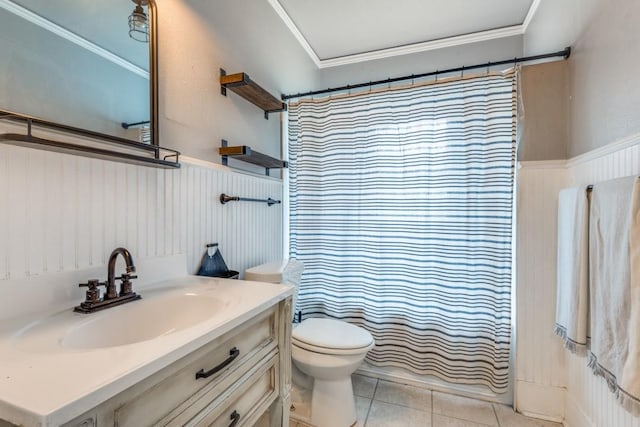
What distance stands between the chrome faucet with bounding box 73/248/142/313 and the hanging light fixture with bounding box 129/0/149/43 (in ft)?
2.62

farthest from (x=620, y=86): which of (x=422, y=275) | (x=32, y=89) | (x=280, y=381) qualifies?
(x=32, y=89)

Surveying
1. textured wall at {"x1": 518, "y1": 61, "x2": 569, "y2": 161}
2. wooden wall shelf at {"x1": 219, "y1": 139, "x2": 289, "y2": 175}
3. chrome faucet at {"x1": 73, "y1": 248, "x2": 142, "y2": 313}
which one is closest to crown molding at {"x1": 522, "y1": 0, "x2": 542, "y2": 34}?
textured wall at {"x1": 518, "y1": 61, "x2": 569, "y2": 161}

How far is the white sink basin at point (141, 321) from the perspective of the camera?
79cm

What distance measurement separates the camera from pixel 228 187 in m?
1.61

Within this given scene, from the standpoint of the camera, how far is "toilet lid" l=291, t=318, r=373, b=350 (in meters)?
1.56

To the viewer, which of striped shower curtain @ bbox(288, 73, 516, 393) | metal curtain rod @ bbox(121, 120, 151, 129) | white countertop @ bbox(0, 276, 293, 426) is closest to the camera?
white countertop @ bbox(0, 276, 293, 426)

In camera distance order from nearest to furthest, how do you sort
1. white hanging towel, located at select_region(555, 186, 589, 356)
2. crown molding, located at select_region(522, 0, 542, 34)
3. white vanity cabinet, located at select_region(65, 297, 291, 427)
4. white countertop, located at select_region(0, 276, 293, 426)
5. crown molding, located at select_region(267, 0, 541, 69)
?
white countertop, located at select_region(0, 276, 293, 426), white vanity cabinet, located at select_region(65, 297, 291, 427), white hanging towel, located at select_region(555, 186, 589, 356), crown molding, located at select_region(522, 0, 542, 34), crown molding, located at select_region(267, 0, 541, 69)

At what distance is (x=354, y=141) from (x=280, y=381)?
1.50m

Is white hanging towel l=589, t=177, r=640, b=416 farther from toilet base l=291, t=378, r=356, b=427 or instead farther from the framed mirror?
the framed mirror

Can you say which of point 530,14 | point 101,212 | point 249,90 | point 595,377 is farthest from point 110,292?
point 530,14

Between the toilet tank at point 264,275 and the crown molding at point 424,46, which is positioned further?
the crown molding at point 424,46

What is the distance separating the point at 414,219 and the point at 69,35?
5.86 ft

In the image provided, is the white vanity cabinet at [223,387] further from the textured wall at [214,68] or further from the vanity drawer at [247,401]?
the textured wall at [214,68]

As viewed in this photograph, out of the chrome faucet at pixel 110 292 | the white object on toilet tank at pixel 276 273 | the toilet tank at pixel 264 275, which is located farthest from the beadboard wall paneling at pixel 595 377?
the chrome faucet at pixel 110 292
